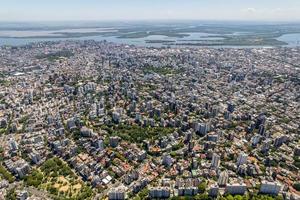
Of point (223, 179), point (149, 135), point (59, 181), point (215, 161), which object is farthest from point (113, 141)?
point (223, 179)

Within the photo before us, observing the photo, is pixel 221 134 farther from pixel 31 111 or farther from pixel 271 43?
pixel 271 43

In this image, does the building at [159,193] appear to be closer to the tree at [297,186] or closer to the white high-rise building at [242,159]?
the white high-rise building at [242,159]

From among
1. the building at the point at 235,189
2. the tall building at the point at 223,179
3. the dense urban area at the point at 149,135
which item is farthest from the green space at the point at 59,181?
the building at the point at 235,189

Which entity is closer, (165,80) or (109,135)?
(109,135)

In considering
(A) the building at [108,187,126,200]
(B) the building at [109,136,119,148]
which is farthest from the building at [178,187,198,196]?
(B) the building at [109,136,119,148]

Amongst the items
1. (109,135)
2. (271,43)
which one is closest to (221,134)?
(109,135)

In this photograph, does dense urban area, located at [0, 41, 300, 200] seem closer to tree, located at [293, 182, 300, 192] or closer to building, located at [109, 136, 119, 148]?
building, located at [109, 136, 119, 148]
